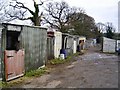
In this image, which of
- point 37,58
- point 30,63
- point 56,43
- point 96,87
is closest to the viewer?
point 96,87

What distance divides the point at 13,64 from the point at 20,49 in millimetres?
1294

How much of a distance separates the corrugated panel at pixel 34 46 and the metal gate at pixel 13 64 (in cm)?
83

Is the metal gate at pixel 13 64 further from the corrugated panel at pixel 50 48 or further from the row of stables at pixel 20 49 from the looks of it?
the corrugated panel at pixel 50 48

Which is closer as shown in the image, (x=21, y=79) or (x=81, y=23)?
(x=21, y=79)

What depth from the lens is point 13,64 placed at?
39.9 feet

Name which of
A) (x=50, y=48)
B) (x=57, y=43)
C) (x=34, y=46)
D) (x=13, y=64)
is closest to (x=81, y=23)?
(x=57, y=43)

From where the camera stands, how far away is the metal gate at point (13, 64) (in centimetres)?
1153

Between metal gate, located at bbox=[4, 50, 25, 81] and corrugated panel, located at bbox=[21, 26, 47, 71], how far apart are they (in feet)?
2.71

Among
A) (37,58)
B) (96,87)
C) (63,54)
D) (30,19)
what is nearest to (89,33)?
(30,19)

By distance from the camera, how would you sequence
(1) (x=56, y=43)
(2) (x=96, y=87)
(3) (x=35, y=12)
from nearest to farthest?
(2) (x=96, y=87)
(1) (x=56, y=43)
(3) (x=35, y=12)

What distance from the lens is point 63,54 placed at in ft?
83.8

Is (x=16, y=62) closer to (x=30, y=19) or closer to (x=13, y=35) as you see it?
(x=13, y=35)

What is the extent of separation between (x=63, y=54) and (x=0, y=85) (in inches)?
601

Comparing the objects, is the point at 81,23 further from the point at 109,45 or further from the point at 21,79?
the point at 21,79
